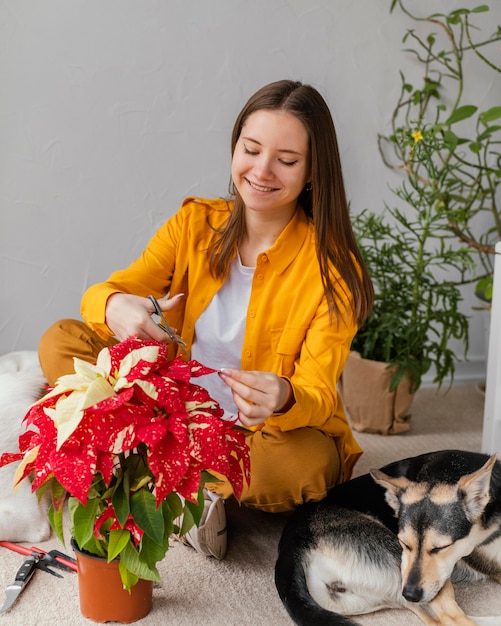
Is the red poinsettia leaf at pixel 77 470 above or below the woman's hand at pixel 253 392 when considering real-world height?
below

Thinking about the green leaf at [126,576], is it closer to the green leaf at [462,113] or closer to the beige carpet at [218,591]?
the beige carpet at [218,591]

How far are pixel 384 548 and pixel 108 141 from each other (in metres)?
1.33

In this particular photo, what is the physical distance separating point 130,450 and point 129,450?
13mm

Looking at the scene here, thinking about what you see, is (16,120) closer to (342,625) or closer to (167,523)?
(167,523)

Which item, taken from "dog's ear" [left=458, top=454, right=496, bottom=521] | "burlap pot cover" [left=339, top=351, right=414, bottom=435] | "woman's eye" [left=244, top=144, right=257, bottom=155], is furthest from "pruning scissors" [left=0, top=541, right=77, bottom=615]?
"burlap pot cover" [left=339, top=351, right=414, bottom=435]

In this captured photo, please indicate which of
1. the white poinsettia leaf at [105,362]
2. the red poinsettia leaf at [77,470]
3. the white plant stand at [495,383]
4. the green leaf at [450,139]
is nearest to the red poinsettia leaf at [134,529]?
the red poinsettia leaf at [77,470]

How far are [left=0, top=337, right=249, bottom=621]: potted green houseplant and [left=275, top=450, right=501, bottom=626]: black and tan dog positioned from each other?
0.78ft

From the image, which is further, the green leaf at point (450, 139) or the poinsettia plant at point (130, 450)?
the green leaf at point (450, 139)

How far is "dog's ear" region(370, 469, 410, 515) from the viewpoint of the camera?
4.63 ft

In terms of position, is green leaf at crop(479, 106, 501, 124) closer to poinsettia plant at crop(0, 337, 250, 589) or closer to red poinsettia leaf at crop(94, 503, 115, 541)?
poinsettia plant at crop(0, 337, 250, 589)

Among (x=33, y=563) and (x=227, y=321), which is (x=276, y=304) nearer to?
(x=227, y=321)

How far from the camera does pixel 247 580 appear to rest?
57.4 inches

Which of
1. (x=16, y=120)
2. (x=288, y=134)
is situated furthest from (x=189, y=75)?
(x=288, y=134)

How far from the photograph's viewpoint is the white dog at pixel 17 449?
1549mm
